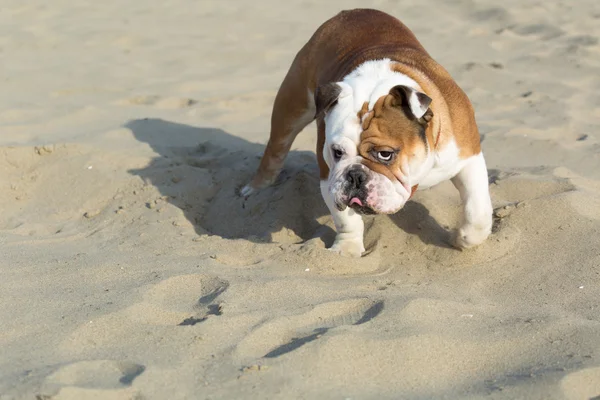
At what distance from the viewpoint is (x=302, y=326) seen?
11.3ft

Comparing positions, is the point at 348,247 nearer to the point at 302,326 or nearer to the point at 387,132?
the point at 387,132

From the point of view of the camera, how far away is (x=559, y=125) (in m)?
6.77

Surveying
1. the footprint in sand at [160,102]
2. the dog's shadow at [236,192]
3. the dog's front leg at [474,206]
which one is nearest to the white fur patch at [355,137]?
the dog's front leg at [474,206]

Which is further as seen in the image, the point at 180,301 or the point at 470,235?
the point at 470,235

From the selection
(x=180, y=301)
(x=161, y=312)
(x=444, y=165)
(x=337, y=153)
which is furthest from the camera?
(x=444, y=165)

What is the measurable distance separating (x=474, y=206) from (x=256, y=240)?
1.31 m

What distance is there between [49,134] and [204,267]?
3330 millimetres

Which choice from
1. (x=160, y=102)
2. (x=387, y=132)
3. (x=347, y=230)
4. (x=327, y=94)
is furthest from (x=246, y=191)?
(x=160, y=102)

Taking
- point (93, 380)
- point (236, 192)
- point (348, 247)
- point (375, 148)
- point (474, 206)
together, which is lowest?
point (236, 192)

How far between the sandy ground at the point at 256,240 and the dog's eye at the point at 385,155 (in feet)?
2.11

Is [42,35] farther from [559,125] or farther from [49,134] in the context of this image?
[559,125]

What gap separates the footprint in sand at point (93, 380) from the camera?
284cm

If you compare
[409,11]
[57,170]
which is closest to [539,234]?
[57,170]

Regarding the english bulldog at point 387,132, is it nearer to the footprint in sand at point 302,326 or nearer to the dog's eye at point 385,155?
the dog's eye at point 385,155
